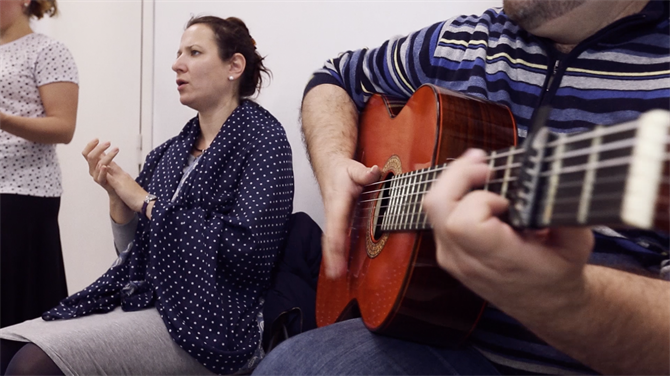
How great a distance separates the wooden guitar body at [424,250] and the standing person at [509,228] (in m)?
0.04

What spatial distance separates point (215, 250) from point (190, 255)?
0.21 feet

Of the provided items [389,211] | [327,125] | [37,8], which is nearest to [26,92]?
[37,8]

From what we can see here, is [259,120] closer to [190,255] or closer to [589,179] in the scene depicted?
[190,255]

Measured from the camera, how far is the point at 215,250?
56.5 inches

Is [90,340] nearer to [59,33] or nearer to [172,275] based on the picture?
→ [172,275]

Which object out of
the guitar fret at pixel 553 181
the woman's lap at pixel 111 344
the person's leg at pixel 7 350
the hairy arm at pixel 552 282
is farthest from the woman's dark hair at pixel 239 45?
the guitar fret at pixel 553 181

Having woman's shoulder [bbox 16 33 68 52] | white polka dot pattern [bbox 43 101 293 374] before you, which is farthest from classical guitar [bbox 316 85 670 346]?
woman's shoulder [bbox 16 33 68 52]

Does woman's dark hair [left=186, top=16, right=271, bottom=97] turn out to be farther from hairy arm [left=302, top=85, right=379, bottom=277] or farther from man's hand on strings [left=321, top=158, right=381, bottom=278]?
man's hand on strings [left=321, top=158, right=381, bottom=278]

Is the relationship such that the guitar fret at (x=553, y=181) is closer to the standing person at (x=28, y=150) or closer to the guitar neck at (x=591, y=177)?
the guitar neck at (x=591, y=177)

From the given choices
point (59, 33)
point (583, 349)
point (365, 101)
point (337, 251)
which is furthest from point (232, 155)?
point (59, 33)

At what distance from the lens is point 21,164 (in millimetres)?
1824

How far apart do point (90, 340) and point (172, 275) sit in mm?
245

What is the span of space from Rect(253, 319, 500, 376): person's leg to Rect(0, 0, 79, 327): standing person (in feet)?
4.37

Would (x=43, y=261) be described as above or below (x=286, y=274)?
below
